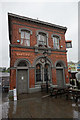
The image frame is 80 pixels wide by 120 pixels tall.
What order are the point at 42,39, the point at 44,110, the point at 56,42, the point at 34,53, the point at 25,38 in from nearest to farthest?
the point at 44,110 → the point at 34,53 → the point at 25,38 → the point at 42,39 → the point at 56,42

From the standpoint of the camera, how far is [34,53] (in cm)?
1134

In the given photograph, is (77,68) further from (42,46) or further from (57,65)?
(42,46)

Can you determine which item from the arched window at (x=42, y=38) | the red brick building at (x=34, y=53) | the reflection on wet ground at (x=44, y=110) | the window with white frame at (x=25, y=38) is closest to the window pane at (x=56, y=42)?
the red brick building at (x=34, y=53)

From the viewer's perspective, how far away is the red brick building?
1028cm

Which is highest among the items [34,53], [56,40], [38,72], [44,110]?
[56,40]

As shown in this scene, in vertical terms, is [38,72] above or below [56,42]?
below

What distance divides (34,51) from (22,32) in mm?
3133

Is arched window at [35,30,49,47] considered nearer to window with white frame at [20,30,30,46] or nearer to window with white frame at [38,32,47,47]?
window with white frame at [38,32,47,47]

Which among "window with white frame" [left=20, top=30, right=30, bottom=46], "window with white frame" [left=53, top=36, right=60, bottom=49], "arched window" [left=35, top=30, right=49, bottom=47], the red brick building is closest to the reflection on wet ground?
the red brick building

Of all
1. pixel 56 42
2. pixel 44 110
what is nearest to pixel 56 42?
pixel 56 42

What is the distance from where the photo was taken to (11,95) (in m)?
8.98

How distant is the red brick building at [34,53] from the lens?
10276 millimetres

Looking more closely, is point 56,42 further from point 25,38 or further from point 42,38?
point 25,38

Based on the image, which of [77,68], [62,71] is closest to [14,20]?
[62,71]
